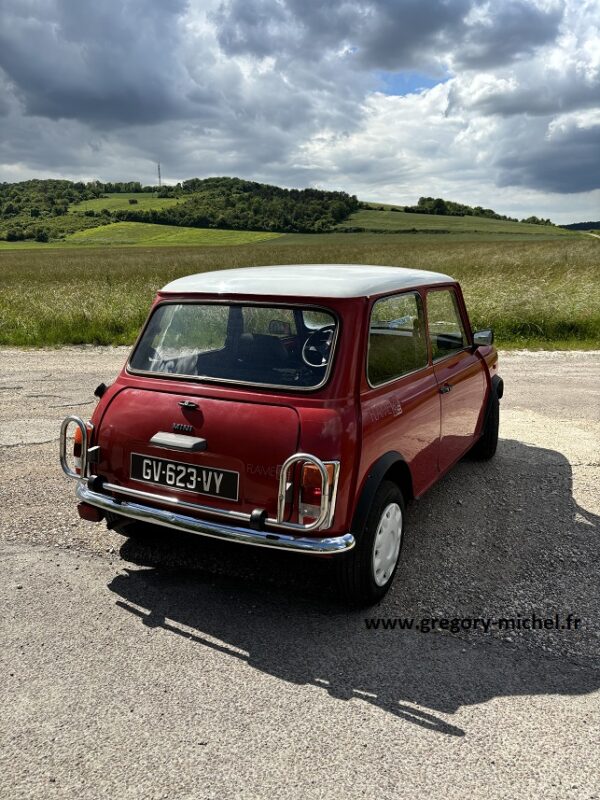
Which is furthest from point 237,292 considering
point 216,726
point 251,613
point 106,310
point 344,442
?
point 106,310

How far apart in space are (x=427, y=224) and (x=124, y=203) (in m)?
54.0

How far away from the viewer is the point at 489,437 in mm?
5480

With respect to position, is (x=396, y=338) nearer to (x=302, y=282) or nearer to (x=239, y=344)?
(x=302, y=282)

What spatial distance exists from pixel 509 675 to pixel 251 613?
1.30 m

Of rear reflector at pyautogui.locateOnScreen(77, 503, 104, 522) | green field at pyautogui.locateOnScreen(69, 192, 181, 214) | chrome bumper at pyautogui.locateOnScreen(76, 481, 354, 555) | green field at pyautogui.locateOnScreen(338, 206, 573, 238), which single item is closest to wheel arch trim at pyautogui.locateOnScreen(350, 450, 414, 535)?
chrome bumper at pyautogui.locateOnScreen(76, 481, 354, 555)

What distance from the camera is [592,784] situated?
2.22 meters

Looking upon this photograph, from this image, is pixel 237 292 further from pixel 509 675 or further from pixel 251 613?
pixel 509 675

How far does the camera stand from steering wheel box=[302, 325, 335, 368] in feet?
10.5

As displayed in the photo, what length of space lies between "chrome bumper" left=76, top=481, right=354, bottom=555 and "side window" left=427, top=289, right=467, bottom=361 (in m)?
1.86

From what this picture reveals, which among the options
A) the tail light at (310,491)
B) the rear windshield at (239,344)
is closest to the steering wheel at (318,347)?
the rear windshield at (239,344)

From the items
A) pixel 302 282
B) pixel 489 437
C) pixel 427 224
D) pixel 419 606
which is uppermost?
pixel 427 224

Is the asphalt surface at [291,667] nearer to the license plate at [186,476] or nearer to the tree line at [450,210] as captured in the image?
the license plate at [186,476]

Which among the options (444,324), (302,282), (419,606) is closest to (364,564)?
(419,606)

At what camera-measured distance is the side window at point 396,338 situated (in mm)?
3402
